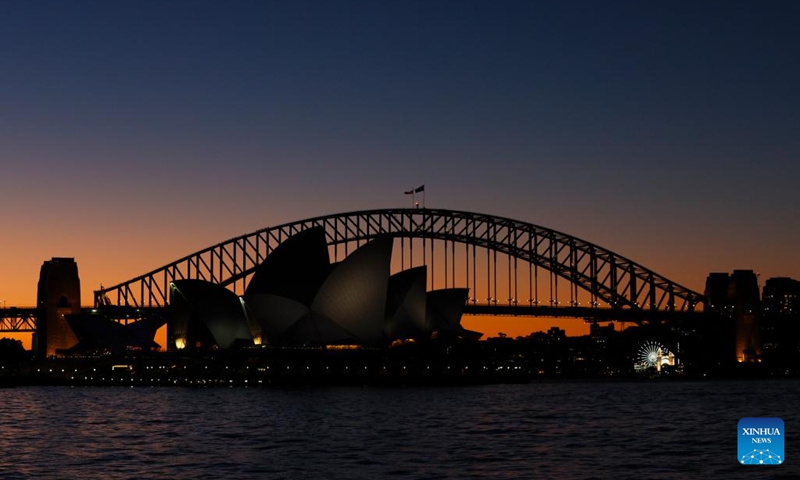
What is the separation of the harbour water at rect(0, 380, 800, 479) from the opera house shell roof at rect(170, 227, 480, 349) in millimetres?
21965

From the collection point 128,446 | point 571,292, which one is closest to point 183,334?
point 571,292

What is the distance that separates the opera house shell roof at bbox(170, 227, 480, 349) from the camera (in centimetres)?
10662

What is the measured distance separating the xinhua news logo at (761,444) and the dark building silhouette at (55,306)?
364ft

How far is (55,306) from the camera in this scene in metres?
141

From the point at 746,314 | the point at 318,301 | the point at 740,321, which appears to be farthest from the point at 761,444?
the point at 740,321

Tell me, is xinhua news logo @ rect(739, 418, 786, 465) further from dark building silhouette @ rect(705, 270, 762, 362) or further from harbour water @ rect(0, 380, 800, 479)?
dark building silhouette @ rect(705, 270, 762, 362)

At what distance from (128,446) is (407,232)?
9371 cm

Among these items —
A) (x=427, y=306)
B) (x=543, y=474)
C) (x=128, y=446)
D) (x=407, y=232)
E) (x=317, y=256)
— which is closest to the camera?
(x=543, y=474)

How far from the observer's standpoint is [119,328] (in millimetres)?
145750

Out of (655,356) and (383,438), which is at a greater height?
(655,356)

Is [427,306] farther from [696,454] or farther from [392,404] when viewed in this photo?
[696,454]

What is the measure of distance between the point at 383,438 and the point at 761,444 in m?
17.1

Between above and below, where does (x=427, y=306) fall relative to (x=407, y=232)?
below

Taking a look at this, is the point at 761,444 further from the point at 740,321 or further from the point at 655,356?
the point at 655,356
